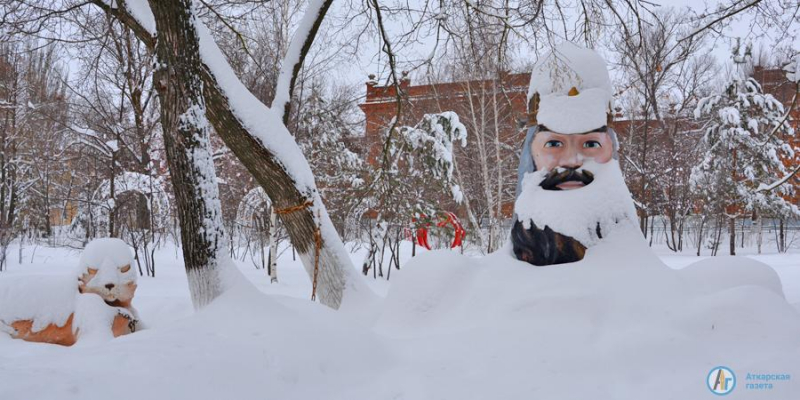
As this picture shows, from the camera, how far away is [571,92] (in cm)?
371

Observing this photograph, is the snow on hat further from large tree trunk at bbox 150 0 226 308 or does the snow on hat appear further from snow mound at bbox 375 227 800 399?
large tree trunk at bbox 150 0 226 308

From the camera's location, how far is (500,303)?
323 cm

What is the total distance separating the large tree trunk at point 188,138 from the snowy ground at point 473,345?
0.35 metres

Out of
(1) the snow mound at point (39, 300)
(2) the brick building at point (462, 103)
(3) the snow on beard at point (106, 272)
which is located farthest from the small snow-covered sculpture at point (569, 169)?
(2) the brick building at point (462, 103)

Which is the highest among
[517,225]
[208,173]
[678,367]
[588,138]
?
[588,138]

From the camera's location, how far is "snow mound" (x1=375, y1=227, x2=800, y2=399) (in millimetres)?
2412

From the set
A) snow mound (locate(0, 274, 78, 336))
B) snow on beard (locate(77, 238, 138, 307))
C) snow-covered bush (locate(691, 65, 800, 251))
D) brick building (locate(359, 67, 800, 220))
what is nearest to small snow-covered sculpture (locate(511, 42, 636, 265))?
snow on beard (locate(77, 238, 138, 307))

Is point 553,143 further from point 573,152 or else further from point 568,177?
point 568,177

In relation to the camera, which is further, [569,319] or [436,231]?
[436,231]

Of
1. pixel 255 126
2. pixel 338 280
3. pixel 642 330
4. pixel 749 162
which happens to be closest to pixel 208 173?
pixel 255 126

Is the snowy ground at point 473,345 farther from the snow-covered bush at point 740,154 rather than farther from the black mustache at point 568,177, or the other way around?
the snow-covered bush at point 740,154

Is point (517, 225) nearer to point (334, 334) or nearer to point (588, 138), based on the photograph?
point (588, 138)

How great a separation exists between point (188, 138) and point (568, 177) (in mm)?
2828

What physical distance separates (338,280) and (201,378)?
2104 millimetres
